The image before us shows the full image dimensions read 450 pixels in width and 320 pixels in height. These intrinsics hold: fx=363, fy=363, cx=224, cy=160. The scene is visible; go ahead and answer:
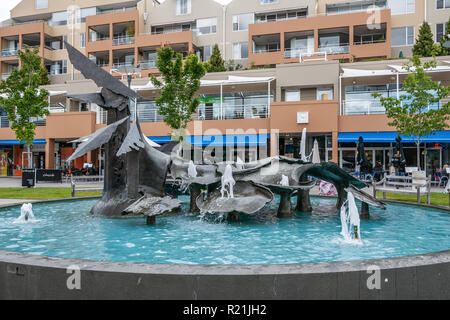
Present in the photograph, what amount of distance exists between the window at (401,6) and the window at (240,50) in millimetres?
14535

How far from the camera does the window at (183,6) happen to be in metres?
41.3

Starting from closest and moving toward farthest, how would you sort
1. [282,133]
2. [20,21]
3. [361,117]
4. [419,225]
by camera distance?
1. [419,225]
2. [361,117]
3. [282,133]
4. [20,21]

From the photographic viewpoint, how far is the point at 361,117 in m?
24.8

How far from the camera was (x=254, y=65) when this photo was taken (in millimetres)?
34719

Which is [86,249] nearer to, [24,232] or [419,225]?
[24,232]

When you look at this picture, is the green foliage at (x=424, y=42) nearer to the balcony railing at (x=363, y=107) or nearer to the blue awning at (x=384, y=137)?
the balcony railing at (x=363, y=107)

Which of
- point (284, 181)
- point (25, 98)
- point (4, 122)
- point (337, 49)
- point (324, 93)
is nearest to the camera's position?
point (284, 181)

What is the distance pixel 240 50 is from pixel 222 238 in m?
34.8

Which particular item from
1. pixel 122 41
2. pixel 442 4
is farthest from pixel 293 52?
pixel 122 41

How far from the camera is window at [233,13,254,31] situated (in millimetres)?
38969

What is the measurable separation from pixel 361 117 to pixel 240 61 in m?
17.5

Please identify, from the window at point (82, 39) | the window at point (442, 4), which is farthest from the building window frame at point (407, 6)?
the window at point (82, 39)

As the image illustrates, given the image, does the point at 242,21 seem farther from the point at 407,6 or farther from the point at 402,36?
the point at 407,6
